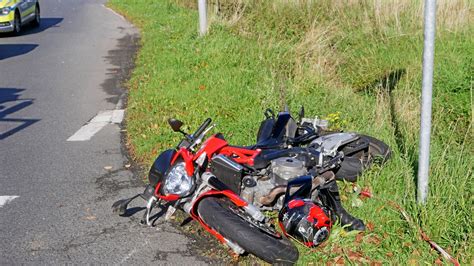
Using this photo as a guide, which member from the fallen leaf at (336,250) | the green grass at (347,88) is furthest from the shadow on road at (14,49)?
the fallen leaf at (336,250)

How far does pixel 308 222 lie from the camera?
4.71 m

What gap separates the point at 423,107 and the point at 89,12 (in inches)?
816

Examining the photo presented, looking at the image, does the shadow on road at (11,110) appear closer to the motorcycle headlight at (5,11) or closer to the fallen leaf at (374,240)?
the fallen leaf at (374,240)

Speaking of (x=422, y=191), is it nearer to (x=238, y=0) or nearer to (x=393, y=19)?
(x=393, y=19)

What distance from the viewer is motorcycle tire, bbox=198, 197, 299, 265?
14.8ft

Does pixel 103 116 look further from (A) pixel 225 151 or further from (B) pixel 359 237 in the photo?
(B) pixel 359 237

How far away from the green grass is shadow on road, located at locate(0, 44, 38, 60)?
9.89 ft

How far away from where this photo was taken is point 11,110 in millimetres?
9969

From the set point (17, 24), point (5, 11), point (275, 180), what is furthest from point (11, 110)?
point (17, 24)

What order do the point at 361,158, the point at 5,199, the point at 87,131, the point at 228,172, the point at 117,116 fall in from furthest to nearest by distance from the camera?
1. the point at 117,116
2. the point at 87,131
3. the point at 5,199
4. the point at 361,158
5. the point at 228,172

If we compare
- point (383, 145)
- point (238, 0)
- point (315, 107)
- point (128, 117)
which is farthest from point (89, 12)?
point (383, 145)

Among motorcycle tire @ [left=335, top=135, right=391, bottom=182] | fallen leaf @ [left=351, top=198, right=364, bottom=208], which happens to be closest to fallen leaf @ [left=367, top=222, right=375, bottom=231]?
fallen leaf @ [left=351, top=198, right=364, bottom=208]

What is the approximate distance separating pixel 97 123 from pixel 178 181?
4.46 meters

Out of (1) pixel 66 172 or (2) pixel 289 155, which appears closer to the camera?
(2) pixel 289 155
